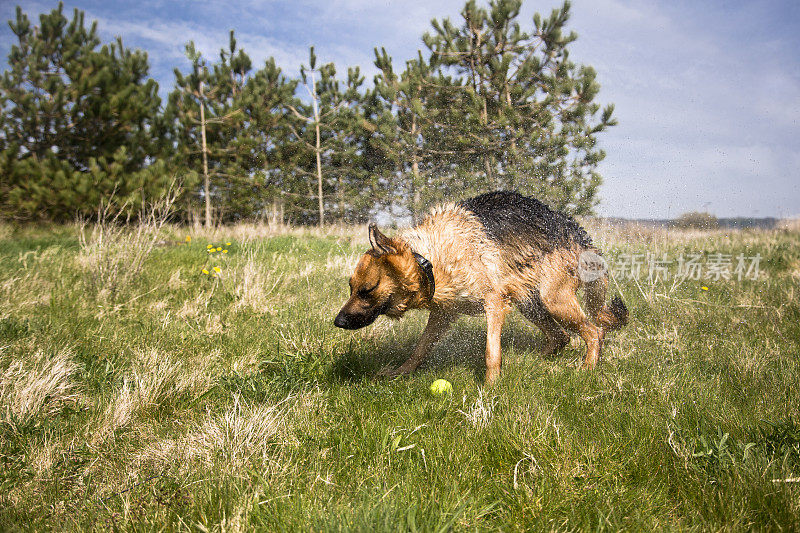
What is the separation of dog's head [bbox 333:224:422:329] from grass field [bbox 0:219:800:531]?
0.55 metres

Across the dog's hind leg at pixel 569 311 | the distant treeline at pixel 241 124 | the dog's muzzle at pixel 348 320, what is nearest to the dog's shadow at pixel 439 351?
the dog's hind leg at pixel 569 311

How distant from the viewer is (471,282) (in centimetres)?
328

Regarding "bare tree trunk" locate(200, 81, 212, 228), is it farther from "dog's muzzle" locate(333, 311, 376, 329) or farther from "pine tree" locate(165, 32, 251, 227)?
"dog's muzzle" locate(333, 311, 376, 329)

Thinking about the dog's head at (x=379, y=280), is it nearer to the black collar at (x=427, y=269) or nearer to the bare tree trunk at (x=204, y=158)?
the black collar at (x=427, y=269)

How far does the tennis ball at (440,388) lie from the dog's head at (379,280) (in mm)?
608

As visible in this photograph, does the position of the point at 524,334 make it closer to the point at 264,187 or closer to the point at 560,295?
the point at 560,295

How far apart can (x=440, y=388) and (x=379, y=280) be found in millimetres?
831

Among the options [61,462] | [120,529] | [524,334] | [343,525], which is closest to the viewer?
[343,525]

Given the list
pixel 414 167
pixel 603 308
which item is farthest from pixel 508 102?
pixel 603 308

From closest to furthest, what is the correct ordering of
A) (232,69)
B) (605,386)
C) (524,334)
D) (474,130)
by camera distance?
(605,386), (524,334), (474,130), (232,69)

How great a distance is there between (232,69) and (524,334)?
22.8m

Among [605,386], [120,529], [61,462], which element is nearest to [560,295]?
[605,386]

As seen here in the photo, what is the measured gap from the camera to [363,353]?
367cm

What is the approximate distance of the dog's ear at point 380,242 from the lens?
276 centimetres
